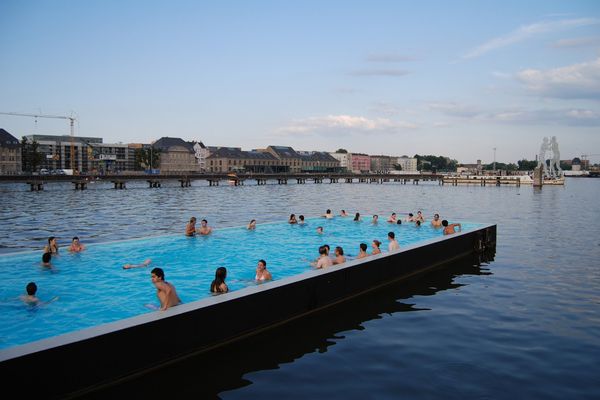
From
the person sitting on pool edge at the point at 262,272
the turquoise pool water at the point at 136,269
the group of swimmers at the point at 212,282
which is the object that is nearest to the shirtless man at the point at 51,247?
the group of swimmers at the point at 212,282

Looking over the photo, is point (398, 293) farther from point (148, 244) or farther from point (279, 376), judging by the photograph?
point (148, 244)

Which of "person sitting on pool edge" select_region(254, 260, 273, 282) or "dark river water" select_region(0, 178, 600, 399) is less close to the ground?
"person sitting on pool edge" select_region(254, 260, 273, 282)

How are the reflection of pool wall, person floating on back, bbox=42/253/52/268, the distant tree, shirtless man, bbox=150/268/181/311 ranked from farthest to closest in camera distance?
the distant tree, person floating on back, bbox=42/253/52/268, shirtless man, bbox=150/268/181/311, the reflection of pool wall

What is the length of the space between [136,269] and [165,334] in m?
8.89

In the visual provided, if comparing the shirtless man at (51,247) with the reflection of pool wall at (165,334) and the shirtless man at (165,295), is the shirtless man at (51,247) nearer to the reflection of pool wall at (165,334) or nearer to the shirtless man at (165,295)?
the shirtless man at (165,295)

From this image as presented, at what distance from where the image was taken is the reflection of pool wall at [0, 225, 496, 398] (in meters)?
6.91

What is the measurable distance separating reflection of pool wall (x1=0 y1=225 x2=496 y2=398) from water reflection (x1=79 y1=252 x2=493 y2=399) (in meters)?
0.21

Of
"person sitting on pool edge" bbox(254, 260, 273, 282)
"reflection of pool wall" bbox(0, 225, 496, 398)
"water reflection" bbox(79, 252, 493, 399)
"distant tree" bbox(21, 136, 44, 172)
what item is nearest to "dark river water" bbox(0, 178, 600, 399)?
"water reflection" bbox(79, 252, 493, 399)

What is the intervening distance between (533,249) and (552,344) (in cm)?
1526

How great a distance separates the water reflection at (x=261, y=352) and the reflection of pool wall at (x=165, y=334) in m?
0.21

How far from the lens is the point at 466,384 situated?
8.48 metres

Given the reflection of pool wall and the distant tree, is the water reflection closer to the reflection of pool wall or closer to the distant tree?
the reflection of pool wall

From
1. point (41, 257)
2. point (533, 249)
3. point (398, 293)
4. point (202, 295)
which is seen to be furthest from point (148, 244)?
point (533, 249)

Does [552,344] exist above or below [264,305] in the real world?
below
